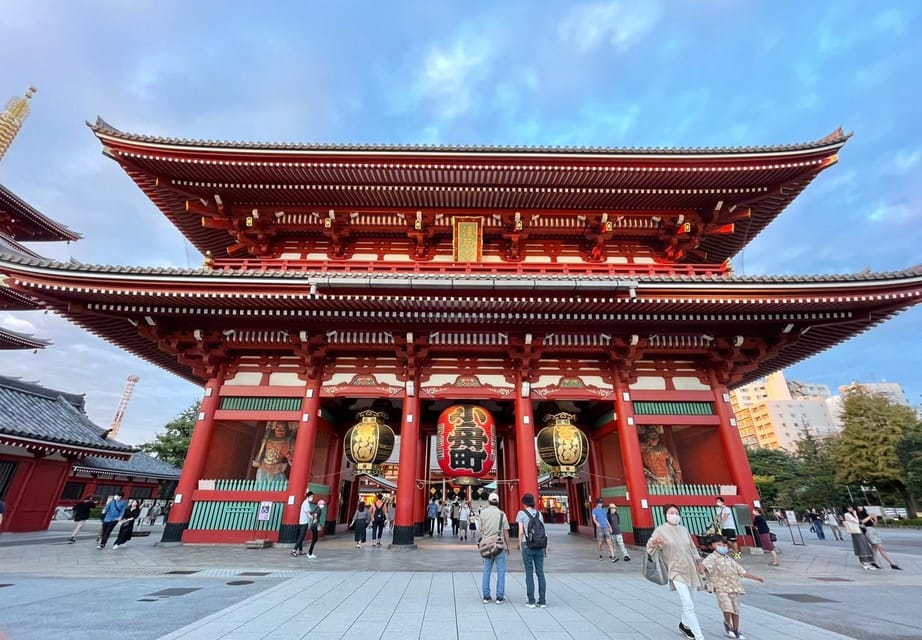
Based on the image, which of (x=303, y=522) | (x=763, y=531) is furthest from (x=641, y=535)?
(x=303, y=522)

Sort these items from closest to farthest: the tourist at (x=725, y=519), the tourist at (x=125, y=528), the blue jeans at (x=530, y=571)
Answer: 1. the blue jeans at (x=530, y=571)
2. the tourist at (x=725, y=519)
3. the tourist at (x=125, y=528)

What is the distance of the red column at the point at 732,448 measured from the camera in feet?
42.0

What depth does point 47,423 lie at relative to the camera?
61.6 ft

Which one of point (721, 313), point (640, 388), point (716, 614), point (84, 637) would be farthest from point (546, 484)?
point (84, 637)

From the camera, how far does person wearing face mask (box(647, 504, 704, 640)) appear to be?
519 centimetres

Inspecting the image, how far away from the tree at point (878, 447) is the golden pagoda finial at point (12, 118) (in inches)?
2612

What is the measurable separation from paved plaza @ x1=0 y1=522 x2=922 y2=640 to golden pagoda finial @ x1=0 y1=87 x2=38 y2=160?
25.5 metres

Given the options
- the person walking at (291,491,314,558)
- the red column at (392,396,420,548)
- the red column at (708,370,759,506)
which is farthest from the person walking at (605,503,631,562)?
the person walking at (291,491,314,558)

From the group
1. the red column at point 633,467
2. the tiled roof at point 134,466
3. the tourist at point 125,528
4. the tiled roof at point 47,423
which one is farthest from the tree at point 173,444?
the red column at point 633,467

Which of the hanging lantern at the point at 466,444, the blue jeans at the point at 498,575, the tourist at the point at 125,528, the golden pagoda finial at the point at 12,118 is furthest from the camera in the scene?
the golden pagoda finial at the point at 12,118

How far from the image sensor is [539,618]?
5.91 meters

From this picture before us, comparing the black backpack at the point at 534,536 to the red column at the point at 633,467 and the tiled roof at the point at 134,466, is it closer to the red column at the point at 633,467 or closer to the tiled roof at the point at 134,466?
the red column at the point at 633,467

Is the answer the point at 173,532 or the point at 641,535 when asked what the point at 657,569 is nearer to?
the point at 641,535

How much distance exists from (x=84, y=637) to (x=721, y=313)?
14892mm
